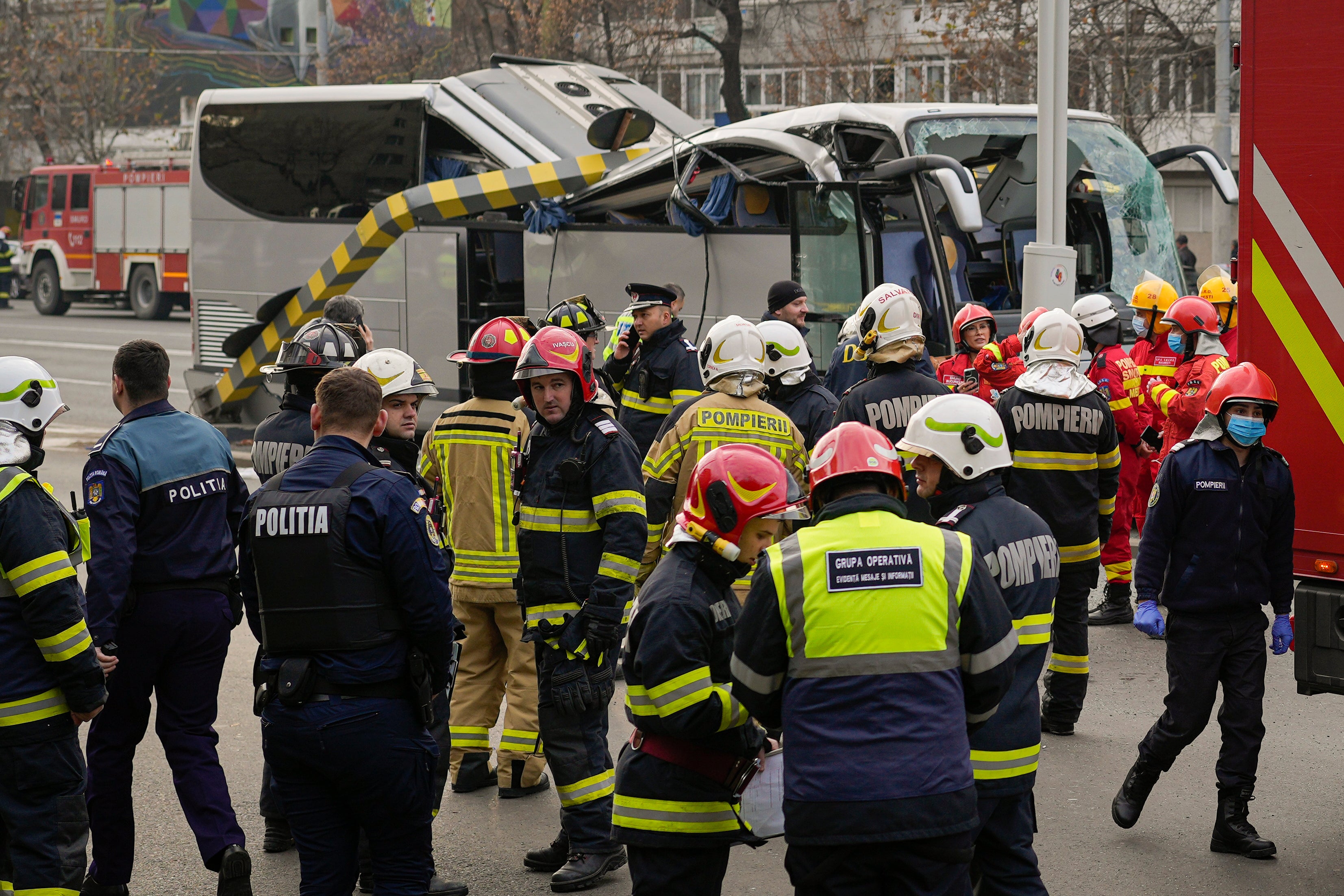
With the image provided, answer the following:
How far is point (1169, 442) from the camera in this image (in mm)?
9508

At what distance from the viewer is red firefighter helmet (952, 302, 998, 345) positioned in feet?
32.6

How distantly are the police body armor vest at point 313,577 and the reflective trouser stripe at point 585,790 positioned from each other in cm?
138

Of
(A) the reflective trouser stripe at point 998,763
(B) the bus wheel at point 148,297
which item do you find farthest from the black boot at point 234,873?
(B) the bus wheel at point 148,297

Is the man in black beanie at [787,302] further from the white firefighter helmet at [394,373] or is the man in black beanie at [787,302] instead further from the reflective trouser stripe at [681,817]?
the reflective trouser stripe at [681,817]

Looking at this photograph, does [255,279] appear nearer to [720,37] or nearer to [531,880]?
[531,880]

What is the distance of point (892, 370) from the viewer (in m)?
7.12

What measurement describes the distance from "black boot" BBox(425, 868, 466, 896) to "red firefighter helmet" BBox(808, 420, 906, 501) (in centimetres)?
254

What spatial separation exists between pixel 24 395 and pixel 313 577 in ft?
Result: 3.99

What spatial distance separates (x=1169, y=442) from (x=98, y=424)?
13.4 metres

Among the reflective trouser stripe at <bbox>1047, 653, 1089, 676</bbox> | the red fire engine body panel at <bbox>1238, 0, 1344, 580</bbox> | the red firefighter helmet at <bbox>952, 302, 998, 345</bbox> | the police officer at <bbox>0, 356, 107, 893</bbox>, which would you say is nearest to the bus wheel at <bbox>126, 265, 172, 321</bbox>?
the red firefighter helmet at <bbox>952, 302, 998, 345</bbox>

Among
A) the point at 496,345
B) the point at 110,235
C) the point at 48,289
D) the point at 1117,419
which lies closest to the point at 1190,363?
the point at 1117,419

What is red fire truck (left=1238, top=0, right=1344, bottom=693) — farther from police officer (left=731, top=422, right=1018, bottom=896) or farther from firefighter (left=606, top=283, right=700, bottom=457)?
firefighter (left=606, top=283, right=700, bottom=457)

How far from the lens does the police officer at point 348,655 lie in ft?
14.0

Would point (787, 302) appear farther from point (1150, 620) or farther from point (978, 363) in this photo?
point (1150, 620)
